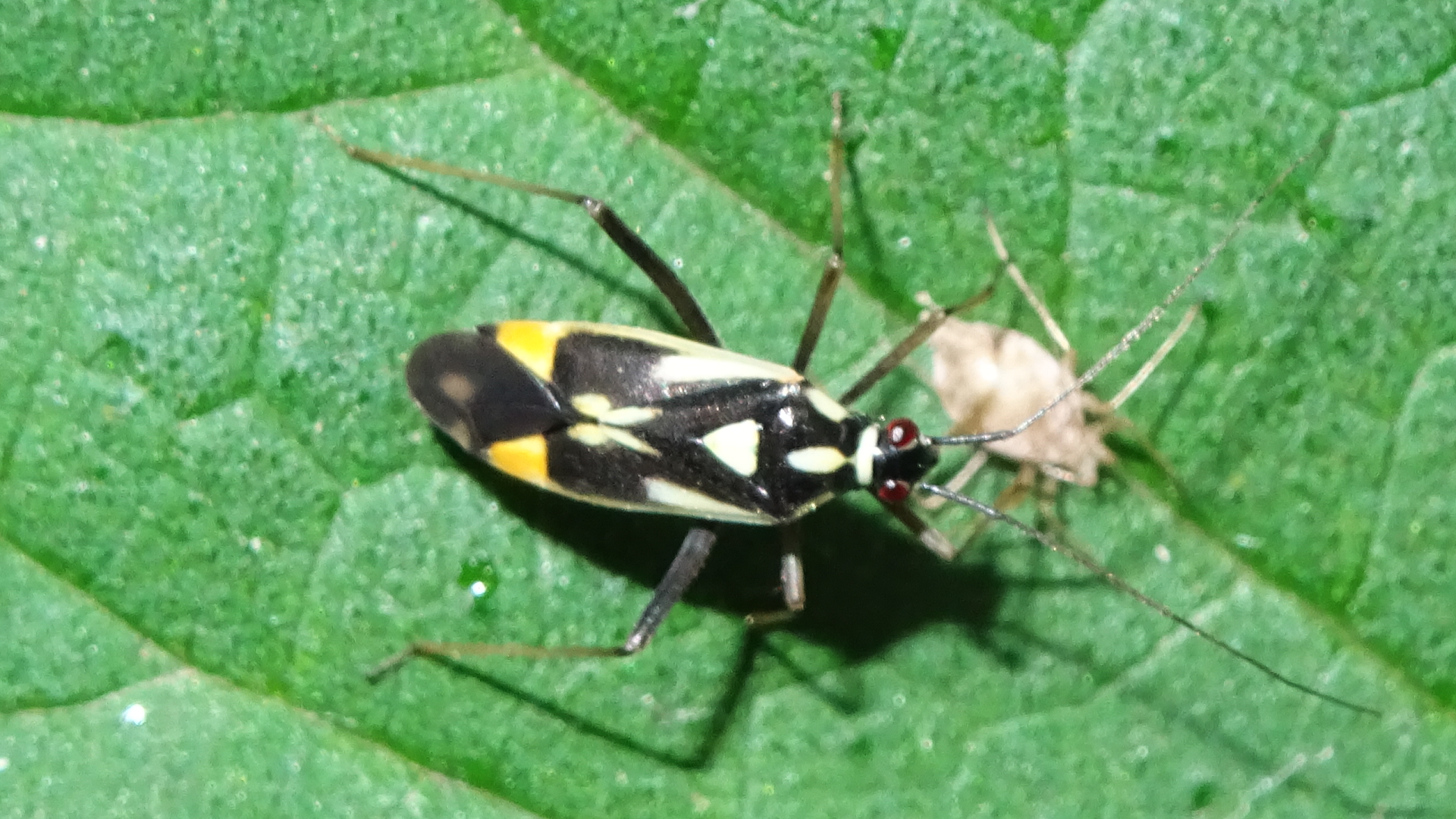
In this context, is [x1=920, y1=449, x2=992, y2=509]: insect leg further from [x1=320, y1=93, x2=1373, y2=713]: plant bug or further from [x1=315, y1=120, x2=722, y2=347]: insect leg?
[x1=315, y1=120, x2=722, y2=347]: insect leg

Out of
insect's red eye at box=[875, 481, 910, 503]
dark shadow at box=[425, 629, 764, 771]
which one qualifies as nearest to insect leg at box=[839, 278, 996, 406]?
insect's red eye at box=[875, 481, 910, 503]

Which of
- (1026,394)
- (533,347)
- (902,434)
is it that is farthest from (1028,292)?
(533,347)

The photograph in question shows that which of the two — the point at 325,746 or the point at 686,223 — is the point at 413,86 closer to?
the point at 686,223

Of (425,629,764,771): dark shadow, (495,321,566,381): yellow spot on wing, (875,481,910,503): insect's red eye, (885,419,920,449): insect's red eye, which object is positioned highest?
(885,419,920,449): insect's red eye

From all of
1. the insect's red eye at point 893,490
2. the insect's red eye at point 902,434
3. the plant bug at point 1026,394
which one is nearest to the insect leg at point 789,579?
the insect's red eye at point 893,490

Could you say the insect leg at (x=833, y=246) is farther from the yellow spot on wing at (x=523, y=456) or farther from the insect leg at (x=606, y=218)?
the yellow spot on wing at (x=523, y=456)

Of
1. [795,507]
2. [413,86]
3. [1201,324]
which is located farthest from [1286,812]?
[413,86]
